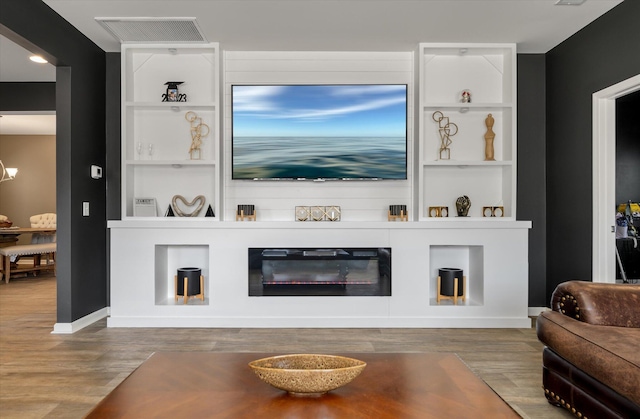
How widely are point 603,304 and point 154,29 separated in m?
3.76

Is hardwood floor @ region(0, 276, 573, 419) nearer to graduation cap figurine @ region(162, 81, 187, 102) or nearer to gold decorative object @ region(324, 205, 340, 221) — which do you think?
gold decorative object @ region(324, 205, 340, 221)

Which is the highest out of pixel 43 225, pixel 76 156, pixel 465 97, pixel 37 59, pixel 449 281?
pixel 37 59

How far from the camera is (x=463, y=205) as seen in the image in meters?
4.43

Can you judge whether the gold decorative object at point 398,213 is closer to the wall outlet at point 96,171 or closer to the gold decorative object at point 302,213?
the gold decorative object at point 302,213

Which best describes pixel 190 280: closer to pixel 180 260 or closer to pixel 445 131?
pixel 180 260

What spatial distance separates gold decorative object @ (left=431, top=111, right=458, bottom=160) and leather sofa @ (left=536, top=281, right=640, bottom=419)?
7.61 feet

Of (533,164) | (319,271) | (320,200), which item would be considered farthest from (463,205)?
(319,271)

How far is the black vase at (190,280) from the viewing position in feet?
14.2

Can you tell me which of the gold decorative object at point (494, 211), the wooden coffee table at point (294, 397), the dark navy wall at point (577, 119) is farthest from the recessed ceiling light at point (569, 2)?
the wooden coffee table at point (294, 397)

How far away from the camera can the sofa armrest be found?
225 cm

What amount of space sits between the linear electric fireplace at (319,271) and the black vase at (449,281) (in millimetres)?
557

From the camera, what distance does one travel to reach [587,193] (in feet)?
12.8

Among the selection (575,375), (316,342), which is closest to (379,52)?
(316,342)

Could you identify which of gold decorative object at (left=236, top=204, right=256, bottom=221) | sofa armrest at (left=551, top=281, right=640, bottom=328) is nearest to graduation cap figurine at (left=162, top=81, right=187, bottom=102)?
gold decorative object at (left=236, top=204, right=256, bottom=221)
